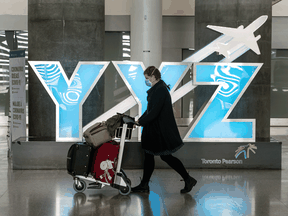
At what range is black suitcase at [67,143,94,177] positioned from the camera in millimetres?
4859

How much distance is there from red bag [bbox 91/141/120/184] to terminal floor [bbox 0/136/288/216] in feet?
0.96

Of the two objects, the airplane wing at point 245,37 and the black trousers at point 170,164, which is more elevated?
the airplane wing at point 245,37

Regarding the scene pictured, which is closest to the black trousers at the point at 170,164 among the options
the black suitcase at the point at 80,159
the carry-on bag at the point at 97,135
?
the carry-on bag at the point at 97,135

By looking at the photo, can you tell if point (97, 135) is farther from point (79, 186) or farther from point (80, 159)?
point (79, 186)

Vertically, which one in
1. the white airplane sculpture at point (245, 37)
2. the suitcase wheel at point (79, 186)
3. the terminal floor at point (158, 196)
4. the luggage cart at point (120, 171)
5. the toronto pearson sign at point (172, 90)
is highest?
the white airplane sculpture at point (245, 37)

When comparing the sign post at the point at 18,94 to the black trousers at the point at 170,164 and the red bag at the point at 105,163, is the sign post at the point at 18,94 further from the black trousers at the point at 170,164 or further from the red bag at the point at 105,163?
the black trousers at the point at 170,164

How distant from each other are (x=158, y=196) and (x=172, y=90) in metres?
2.39

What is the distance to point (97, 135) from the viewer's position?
4.88 m

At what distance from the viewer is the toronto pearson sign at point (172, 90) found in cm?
666

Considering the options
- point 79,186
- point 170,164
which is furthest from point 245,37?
point 79,186

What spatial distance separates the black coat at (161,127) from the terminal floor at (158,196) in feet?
2.27

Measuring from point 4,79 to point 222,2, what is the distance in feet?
34.2

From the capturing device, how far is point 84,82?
265 inches

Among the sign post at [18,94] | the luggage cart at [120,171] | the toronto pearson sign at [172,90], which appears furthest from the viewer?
the sign post at [18,94]
